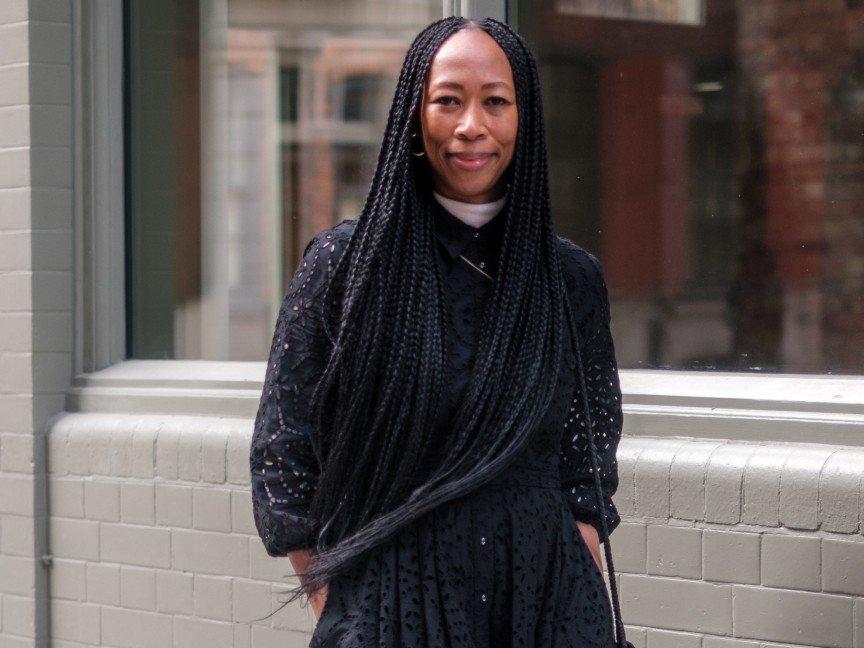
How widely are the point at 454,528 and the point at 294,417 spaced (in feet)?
1.25

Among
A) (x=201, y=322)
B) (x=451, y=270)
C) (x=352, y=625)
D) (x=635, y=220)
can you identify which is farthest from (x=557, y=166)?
(x=352, y=625)

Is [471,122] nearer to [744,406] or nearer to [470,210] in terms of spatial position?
[470,210]

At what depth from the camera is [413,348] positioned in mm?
2641

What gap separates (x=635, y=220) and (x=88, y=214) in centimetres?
245

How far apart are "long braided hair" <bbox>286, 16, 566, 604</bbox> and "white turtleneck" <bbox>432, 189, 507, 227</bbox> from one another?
3 centimetres

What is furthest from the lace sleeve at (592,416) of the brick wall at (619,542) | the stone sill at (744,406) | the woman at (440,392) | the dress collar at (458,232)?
the stone sill at (744,406)

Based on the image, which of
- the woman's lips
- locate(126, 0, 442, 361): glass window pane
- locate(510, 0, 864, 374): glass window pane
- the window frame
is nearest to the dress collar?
the woman's lips

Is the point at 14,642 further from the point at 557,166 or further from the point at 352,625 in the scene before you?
the point at 352,625

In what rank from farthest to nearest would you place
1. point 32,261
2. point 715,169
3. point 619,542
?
point 32,261 < point 715,169 < point 619,542

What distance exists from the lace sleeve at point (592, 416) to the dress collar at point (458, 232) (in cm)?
23

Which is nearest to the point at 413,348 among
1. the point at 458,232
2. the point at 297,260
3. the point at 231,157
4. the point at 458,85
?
the point at 458,232

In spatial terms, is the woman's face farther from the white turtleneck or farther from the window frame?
the window frame

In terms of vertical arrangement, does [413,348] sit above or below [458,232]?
below

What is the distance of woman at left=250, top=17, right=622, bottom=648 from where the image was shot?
2615 millimetres
